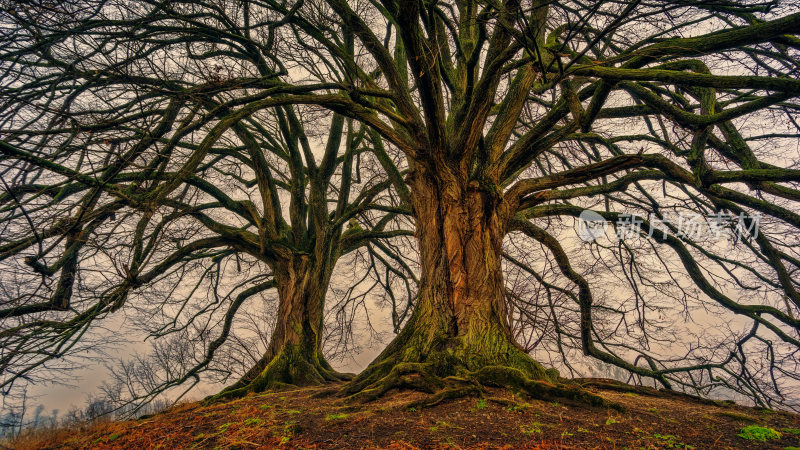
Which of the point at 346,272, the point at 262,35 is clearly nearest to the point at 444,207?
the point at 262,35

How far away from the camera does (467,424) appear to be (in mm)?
2822

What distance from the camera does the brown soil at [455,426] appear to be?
2.61 meters

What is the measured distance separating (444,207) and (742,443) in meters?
3.43

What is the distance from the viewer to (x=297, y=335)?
633 centimetres

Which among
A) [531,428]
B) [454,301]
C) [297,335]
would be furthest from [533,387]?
[297,335]

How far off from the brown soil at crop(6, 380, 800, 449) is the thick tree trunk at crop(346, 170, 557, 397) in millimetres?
418

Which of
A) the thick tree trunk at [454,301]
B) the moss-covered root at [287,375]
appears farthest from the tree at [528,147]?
the moss-covered root at [287,375]

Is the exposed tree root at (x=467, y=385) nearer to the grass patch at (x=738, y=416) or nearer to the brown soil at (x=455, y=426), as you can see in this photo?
the brown soil at (x=455, y=426)

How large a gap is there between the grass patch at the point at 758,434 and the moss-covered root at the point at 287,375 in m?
5.01

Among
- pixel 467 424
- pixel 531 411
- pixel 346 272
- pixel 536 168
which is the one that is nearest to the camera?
pixel 467 424

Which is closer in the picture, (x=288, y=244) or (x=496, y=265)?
(x=496, y=265)

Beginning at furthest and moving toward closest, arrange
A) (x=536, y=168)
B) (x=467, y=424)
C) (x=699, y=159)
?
(x=536, y=168)
(x=699, y=159)
(x=467, y=424)

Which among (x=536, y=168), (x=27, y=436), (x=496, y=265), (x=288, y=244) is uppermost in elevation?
(x=536, y=168)

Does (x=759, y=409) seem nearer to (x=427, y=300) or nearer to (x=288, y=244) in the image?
(x=427, y=300)
